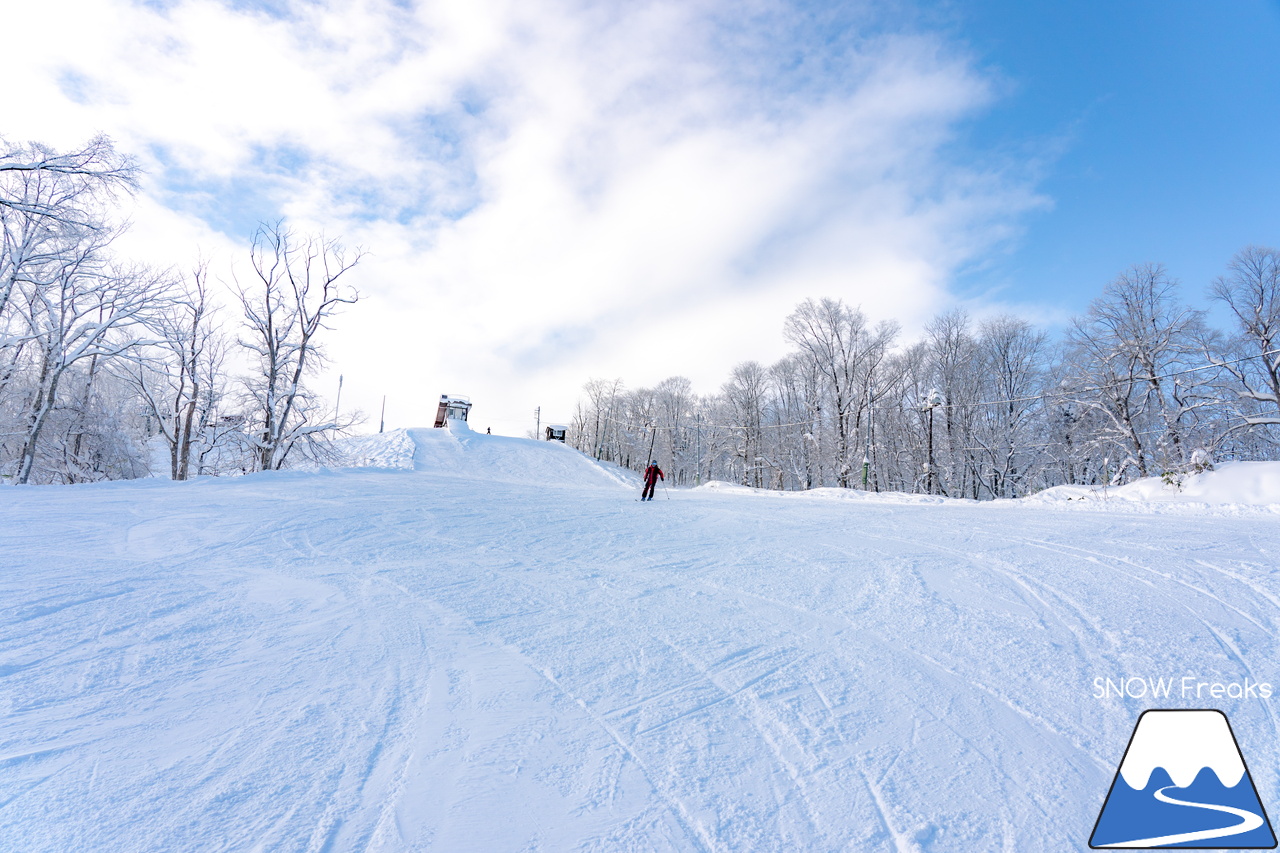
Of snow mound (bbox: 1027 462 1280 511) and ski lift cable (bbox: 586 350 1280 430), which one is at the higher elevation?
ski lift cable (bbox: 586 350 1280 430)

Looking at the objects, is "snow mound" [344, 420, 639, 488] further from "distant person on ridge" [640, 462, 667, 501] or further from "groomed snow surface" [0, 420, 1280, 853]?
"groomed snow surface" [0, 420, 1280, 853]

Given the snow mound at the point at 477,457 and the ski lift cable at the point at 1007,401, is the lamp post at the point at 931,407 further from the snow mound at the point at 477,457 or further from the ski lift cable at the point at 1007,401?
the snow mound at the point at 477,457

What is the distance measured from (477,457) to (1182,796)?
34.2 metres

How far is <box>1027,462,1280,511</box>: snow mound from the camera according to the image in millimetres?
12812

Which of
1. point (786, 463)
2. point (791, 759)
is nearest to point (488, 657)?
point (791, 759)

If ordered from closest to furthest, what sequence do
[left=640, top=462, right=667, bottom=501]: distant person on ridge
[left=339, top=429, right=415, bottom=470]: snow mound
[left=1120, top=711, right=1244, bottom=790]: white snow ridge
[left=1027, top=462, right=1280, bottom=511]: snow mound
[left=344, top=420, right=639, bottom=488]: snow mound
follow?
[left=1120, top=711, right=1244, bottom=790]: white snow ridge < [left=1027, top=462, right=1280, bottom=511]: snow mound < [left=640, top=462, right=667, bottom=501]: distant person on ridge < [left=344, top=420, right=639, bottom=488]: snow mound < [left=339, top=429, right=415, bottom=470]: snow mound

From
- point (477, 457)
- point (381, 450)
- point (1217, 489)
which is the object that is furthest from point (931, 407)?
point (381, 450)

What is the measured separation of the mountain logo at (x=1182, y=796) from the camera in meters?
2.12

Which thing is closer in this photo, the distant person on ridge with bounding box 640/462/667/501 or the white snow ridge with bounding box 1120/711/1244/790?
the white snow ridge with bounding box 1120/711/1244/790

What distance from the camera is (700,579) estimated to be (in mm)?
5973

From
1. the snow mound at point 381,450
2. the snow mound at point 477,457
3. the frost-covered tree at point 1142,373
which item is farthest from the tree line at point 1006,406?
the snow mound at point 381,450

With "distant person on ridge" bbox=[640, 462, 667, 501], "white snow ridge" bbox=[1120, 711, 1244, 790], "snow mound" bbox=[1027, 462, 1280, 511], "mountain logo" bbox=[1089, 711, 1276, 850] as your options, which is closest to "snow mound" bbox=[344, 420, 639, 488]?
"distant person on ridge" bbox=[640, 462, 667, 501]

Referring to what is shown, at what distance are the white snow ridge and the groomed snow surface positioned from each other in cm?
11

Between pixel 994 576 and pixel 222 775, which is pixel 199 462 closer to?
pixel 222 775
